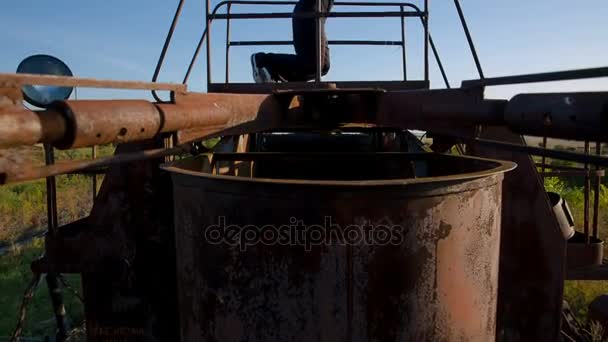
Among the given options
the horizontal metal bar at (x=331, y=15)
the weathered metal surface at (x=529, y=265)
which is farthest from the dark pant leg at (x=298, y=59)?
the weathered metal surface at (x=529, y=265)

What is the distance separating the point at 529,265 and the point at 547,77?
1833 mm

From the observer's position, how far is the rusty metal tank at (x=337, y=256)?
5.97ft

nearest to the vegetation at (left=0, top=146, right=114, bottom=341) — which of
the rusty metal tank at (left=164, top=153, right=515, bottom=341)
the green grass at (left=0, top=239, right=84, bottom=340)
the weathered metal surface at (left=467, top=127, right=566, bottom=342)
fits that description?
the green grass at (left=0, top=239, right=84, bottom=340)

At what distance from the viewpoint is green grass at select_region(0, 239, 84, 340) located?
7781 mm

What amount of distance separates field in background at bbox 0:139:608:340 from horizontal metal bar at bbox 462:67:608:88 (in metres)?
1.96

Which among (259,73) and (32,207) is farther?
(32,207)

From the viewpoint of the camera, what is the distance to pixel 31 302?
9109mm

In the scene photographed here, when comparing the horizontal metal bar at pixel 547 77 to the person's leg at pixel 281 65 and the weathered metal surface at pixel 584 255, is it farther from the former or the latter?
the person's leg at pixel 281 65

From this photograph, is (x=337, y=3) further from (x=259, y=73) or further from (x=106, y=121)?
(x=106, y=121)

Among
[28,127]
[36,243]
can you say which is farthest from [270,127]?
[36,243]

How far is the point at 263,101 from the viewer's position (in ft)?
10.9

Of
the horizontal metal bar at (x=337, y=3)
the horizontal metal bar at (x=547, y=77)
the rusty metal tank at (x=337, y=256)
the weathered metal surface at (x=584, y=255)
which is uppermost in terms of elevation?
the horizontal metal bar at (x=337, y=3)

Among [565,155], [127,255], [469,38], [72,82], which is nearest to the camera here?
[72,82]

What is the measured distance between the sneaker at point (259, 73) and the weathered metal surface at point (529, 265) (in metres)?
3.80
